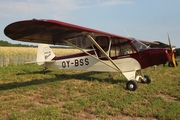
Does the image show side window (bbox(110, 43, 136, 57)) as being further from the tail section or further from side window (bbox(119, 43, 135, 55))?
the tail section

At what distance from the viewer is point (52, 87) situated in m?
7.16

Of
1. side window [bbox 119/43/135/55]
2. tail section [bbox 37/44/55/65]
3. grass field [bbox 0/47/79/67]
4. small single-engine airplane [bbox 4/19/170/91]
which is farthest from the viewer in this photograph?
grass field [bbox 0/47/79/67]

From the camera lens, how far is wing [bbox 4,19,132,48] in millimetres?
5237

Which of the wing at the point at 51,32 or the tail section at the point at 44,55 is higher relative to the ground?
the wing at the point at 51,32

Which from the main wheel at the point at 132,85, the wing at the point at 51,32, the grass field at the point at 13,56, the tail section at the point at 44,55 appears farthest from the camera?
the grass field at the point at 13,56

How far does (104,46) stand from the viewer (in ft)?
27.7

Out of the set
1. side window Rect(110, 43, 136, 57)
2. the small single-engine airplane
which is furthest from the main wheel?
side window Rect(110, 43, 136, 57)

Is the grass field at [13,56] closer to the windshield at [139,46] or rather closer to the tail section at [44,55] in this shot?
the tail section at [44,55]

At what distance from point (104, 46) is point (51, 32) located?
2.82m

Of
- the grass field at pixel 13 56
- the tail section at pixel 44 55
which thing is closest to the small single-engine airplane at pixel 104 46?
the tail section at pixel 44 55

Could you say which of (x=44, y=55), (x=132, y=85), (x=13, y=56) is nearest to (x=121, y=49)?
(x=132, y=85)

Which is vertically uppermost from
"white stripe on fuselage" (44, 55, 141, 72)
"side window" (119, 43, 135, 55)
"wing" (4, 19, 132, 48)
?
"wing" (4, 19, 132, 48)

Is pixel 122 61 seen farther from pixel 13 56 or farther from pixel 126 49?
pixel 13 56

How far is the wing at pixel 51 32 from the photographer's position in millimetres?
5237
